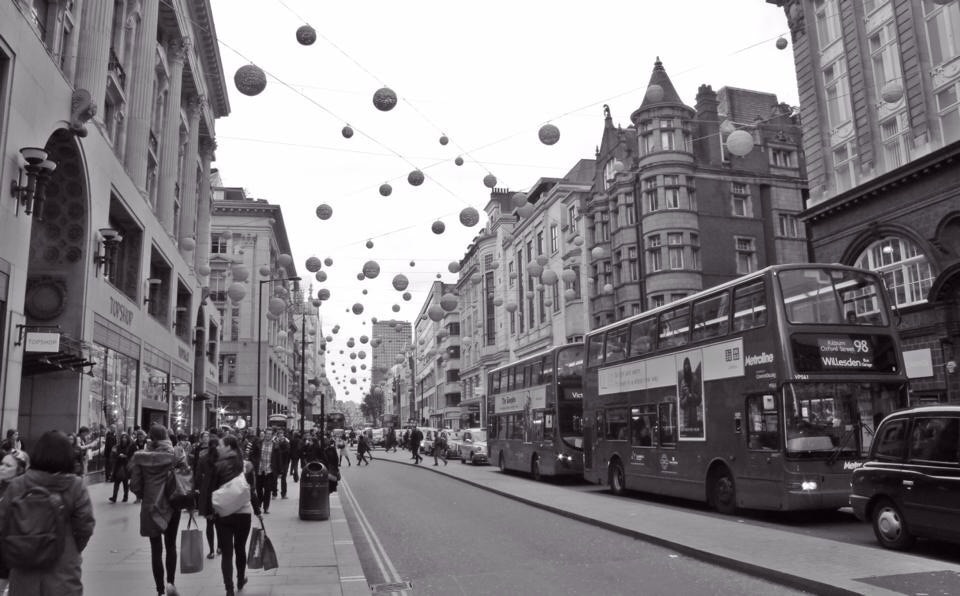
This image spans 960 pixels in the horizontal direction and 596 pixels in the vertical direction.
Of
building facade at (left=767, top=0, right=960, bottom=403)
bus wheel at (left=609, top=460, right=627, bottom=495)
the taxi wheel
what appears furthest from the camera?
building facade at (left=767, top=0, right=960, bottom=403)

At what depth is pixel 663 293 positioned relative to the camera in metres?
38.7

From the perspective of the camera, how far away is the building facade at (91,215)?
1576 cm

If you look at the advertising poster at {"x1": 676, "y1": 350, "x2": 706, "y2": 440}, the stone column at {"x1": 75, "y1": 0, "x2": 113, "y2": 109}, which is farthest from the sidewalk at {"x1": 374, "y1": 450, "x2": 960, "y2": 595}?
the stone column at {"x1": 75, "y1": 0, "x2": 113, "y2": 109}

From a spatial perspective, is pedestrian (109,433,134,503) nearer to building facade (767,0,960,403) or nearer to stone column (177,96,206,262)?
building facade (767,0,960,403)

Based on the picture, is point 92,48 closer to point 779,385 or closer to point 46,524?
point 779,385

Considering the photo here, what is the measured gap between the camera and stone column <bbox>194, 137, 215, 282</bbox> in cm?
4556

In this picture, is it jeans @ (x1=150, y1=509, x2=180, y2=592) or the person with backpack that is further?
jeans @ (x1=150, y1=509, x2=180, y2=592)

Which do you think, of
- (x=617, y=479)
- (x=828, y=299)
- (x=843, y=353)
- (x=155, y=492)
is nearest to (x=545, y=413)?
(x=617, y=479)

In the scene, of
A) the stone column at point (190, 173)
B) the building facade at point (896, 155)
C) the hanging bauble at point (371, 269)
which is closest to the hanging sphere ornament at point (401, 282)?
the hanging bauble at point (371, 269)

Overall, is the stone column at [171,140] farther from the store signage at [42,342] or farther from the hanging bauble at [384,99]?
the hanging bauble at [384,99]

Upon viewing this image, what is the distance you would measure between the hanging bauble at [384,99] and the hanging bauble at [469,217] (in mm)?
4689

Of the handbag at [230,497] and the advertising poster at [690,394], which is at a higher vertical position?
the advertising poster at [690,394]

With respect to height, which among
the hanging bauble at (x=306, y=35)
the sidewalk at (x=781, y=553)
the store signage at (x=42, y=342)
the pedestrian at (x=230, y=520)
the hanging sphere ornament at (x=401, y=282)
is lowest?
the sidewalk at (x=781, y=553)

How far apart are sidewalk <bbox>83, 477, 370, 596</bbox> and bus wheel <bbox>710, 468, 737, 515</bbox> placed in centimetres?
744
